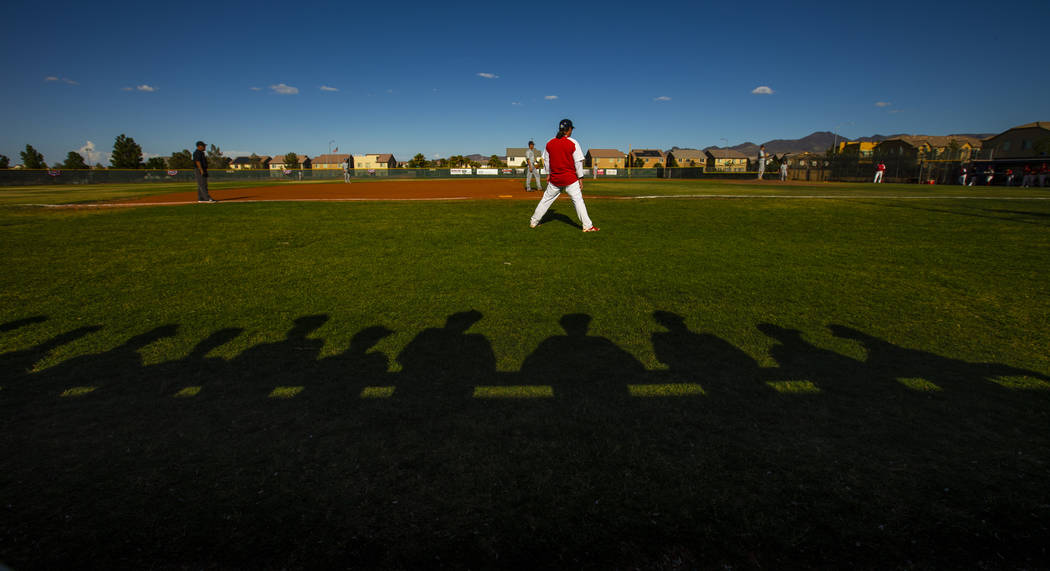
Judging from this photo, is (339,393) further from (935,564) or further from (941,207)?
(941,207)

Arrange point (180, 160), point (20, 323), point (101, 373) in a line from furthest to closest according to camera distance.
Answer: point (180, 160) → point (20, 323) → point (101, 373)

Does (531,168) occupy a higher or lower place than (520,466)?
higher

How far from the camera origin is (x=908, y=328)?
4.16 meters

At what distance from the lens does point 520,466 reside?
2191mm

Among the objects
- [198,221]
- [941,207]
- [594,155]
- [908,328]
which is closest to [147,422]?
[908,328]

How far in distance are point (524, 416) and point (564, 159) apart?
7.03 metres

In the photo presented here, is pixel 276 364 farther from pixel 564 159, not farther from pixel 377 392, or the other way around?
pixel 564 159

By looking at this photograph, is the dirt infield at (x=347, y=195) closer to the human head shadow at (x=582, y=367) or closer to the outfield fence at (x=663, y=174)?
the human head shadow at (x=582, y=367)

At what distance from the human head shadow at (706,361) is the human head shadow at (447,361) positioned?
1376mm

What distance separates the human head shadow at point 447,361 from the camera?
10.1 ft

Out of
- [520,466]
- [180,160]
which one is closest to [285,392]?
[520,466]

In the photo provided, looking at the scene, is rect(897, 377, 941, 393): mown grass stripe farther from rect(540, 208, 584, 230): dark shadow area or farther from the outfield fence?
the outfield fence

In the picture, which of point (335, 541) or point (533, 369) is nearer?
point (335, 541)

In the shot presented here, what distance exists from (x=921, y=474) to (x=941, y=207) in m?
15.5
